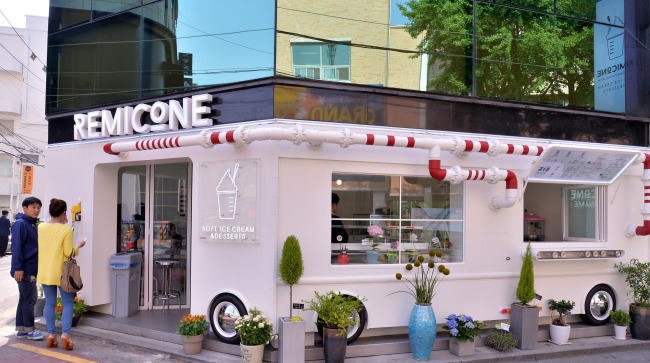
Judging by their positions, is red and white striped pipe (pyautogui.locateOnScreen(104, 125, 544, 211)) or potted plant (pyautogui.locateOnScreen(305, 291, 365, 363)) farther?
red and white striped pipe (pyautogui.locateOnScreen(104, 125, 544, 211))

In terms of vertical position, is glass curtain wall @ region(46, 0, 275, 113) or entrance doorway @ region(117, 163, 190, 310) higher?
glass curtain wall @ region(46, 0, 275, 113)

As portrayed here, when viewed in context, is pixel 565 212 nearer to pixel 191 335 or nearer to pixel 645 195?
pixel 645 195

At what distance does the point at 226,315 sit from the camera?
662cm

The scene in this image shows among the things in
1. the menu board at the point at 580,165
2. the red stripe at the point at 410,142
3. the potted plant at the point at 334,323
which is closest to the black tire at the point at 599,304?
the menu board at the point at 580,165

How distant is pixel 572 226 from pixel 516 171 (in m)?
2.12

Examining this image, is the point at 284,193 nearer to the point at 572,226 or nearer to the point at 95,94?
the point at 95,94

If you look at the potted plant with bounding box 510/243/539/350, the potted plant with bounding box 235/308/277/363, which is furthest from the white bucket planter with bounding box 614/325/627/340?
the potted plant with bounding box 235/308/277/363

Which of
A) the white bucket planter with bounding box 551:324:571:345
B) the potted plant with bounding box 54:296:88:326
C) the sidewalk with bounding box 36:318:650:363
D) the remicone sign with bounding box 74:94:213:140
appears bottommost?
the sidewalk with bounding box 36:318:650:363

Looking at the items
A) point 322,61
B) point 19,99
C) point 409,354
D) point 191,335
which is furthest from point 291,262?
point 19,99

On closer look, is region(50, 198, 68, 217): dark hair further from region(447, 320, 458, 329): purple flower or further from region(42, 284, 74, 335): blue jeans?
region(447, 320, 458, 329): purple flower

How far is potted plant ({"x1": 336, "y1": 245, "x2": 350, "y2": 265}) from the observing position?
684 centimetres

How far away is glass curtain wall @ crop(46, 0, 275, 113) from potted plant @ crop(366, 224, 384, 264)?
2709mm

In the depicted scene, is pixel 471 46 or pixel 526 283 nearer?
pixel 526 283

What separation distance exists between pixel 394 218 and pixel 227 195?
2505 millimetres
